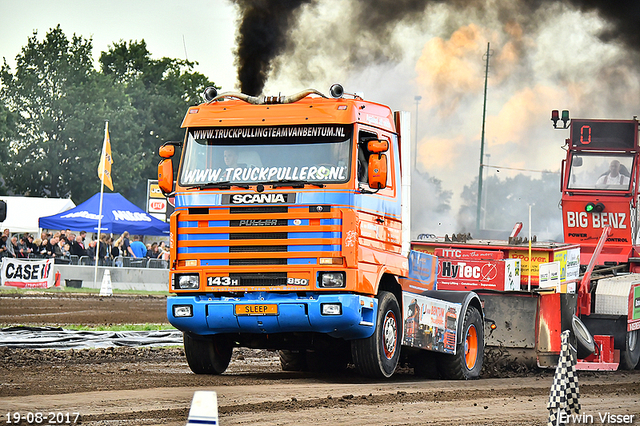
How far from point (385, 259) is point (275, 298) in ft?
4.89

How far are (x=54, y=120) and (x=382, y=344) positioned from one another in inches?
2221

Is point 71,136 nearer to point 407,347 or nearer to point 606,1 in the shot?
point 606,1

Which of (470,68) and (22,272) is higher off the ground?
(470,68)

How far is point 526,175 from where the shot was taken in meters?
41.8

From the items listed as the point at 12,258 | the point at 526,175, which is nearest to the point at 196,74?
the point at 526,175

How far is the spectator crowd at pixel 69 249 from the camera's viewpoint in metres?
30.9

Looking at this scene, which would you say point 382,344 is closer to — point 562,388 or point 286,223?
point 286,223

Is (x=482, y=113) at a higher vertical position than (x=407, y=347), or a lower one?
higher

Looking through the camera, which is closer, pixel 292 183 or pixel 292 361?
pixel 292 183

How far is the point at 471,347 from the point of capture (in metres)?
13.5

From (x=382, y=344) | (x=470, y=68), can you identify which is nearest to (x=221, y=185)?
(x=382, y=344)

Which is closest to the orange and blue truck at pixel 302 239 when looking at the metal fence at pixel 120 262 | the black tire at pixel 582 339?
the black tire at pixel 582 339

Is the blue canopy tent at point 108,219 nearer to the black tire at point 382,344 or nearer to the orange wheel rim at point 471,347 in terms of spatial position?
the orange wheel rim at point 471,347

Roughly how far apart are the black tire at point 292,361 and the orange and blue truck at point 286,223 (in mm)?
2211
